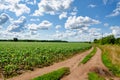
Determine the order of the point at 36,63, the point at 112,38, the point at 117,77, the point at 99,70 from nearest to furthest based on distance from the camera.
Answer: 1. the point at 117,77
2. the point at 99,70
3. the point at 36,63
4. the point at 112,38

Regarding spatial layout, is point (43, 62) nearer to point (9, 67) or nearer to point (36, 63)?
point (36, 63)

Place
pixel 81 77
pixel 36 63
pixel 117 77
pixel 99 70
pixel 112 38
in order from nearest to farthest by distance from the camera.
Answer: pixel 81 77 → pixel 117 77 → pixel 99 70 → pixel 36 63 → pixel 112 38

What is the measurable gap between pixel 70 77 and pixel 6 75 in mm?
5725

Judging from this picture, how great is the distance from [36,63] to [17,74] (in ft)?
21.4

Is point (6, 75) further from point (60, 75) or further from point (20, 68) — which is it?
point (60, 75)

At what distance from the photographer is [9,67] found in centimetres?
2095

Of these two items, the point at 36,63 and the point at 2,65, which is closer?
the point at 2,65

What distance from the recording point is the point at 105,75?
19.7 metres

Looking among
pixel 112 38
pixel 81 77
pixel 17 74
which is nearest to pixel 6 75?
pixel 17 74

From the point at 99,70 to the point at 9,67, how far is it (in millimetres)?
8896

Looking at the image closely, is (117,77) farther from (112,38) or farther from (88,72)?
(112,38)

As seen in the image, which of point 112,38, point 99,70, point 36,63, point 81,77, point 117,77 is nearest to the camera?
point 81,77

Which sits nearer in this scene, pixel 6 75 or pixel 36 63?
pixel 6 75

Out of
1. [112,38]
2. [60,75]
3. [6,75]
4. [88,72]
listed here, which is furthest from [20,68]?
[112,38]
